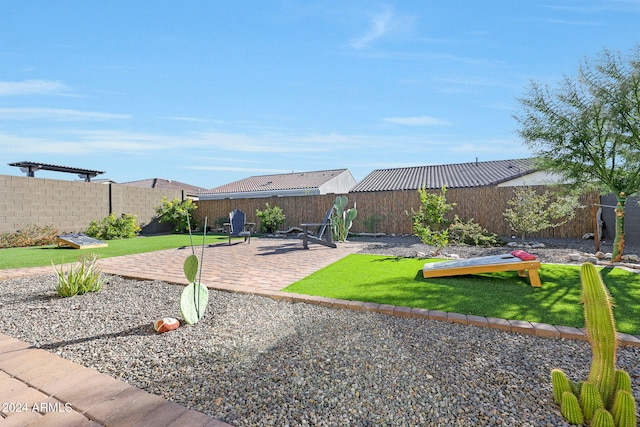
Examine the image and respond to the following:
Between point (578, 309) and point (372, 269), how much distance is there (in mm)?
2593

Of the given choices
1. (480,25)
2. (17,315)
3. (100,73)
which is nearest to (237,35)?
(100,73)

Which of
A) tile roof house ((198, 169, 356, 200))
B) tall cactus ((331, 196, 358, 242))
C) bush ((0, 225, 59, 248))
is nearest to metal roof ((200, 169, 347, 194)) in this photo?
tile roof house ((198, 169, 356, 200))

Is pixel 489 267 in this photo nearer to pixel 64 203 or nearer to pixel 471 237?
pixel 471 237

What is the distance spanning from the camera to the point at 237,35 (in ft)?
22.5

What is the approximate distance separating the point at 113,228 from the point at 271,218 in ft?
18.6

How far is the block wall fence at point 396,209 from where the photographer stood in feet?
29.1

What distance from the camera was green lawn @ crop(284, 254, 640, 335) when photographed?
2842 millimetres

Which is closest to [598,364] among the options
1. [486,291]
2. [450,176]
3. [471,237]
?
[486,291]

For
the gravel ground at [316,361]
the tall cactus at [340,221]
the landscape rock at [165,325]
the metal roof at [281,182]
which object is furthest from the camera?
the metal roof at [281,182]

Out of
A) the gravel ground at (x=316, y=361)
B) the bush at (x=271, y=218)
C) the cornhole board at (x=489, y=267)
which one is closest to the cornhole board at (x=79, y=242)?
the bush at (x=271, y=218)

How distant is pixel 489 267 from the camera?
3.95 m

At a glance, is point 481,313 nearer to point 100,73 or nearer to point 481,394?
point 481,394

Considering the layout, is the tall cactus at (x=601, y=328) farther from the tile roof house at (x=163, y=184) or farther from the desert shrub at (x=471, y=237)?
the tile roof house at (x=163, y=184)

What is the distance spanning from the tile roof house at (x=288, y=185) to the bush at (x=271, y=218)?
28.2 ft
